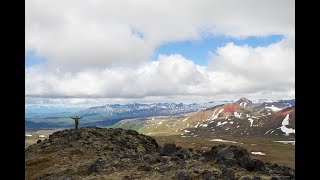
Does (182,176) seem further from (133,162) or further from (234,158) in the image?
(133,162)

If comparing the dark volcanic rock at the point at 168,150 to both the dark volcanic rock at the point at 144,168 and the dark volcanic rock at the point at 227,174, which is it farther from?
the dark volcanic rock at the point at 227,174

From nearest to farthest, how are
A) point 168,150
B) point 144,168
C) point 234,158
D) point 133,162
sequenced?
point 234,158 < point 144,168 < point 133,162 < point 168,150

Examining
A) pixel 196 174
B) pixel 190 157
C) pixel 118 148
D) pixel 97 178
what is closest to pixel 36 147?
pixel 118 148

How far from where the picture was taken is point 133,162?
2388 cm

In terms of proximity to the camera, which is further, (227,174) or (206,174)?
(206,174)

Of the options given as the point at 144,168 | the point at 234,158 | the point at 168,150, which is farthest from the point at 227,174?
the point at 168,150

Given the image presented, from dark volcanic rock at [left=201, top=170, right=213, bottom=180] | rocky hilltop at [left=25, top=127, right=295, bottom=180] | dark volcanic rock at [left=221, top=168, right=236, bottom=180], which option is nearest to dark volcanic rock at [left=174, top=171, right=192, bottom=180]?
rocky hilltop at [left=25, top=127, right=295, bottom=180]

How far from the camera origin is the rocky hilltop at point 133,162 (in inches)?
766

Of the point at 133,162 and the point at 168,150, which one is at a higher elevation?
the point at 168,150

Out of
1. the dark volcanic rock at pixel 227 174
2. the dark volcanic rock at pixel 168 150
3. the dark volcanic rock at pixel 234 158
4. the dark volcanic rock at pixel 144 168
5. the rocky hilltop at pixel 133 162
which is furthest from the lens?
the dark volcanic rock at pixel 168 150

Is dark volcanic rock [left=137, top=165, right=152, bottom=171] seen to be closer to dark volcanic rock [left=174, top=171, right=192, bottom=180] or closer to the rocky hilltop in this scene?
the rocky hilltop

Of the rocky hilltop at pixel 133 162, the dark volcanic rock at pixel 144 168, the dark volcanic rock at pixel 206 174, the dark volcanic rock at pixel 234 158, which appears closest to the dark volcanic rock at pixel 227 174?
the rocky hilltop at pixel 133 162

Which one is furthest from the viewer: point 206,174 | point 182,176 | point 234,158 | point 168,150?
point 168,150
